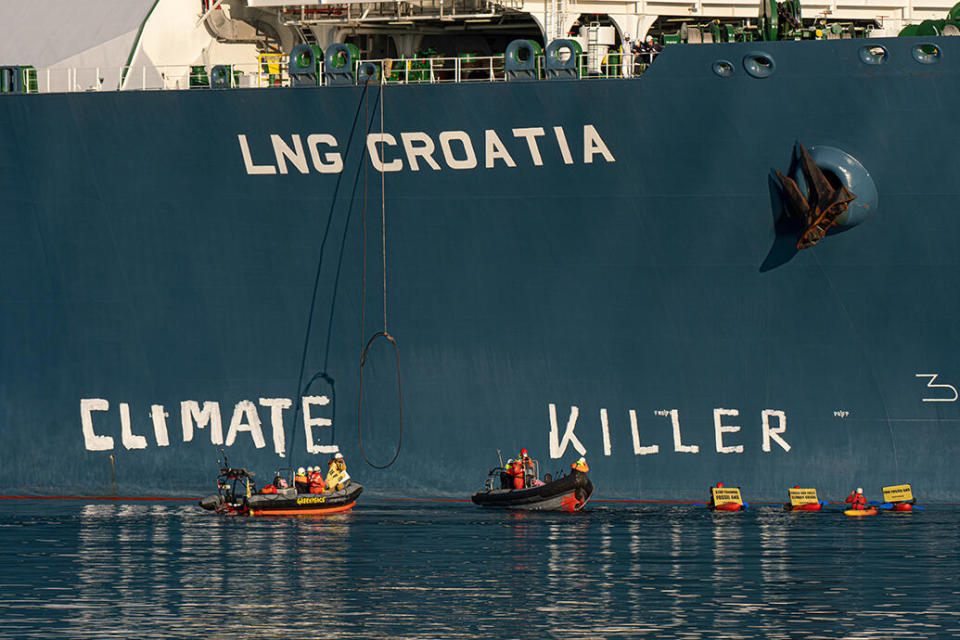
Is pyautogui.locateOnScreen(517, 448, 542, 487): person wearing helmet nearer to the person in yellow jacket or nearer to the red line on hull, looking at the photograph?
the person in yellow jacket

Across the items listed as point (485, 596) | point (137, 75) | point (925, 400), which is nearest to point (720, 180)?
point (925, 400)

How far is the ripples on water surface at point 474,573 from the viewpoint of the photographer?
22891 millimetres

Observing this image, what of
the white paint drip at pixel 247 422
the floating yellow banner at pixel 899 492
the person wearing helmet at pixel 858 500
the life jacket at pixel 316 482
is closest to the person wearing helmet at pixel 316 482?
the life jacket at pixel 316 482

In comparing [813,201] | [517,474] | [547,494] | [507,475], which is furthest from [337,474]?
[813,201]

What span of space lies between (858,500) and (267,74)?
46.2 feet

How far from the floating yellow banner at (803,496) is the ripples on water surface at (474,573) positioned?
1.22 ft

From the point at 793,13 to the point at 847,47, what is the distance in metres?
1.60

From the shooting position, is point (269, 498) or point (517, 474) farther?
point (269, 498)

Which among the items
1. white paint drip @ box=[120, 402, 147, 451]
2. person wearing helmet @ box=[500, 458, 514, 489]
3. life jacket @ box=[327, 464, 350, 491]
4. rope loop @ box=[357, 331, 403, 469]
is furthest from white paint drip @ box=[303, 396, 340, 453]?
white paint drip @ box=[120, 402, 147, 451]

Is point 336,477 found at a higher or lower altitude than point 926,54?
lower

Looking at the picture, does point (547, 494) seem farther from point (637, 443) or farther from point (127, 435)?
point (127, 435)

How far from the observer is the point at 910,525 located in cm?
3053

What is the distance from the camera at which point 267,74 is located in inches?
1309

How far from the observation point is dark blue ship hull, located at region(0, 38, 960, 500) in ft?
99.1
